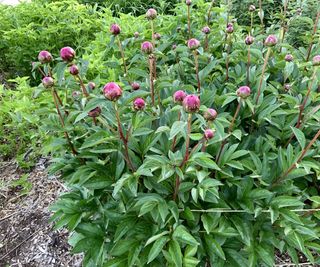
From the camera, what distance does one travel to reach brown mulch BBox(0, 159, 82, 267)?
198 cm

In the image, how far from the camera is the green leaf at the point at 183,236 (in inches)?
50.6

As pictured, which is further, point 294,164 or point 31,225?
point 31,225

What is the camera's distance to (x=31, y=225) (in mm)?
2160

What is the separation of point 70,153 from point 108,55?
3.56 feet

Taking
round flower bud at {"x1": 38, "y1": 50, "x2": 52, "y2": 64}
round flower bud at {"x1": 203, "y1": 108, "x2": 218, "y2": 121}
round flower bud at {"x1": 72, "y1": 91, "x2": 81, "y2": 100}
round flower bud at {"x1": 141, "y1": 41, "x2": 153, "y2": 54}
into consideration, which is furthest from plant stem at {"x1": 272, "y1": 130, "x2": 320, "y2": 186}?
round flower bud at {"x1": 38, "y1": 50, "x2": 52, "y2": 64}

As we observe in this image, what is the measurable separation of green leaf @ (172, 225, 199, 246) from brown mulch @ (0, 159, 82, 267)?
82 centimetres

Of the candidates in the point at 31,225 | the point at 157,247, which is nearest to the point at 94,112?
the point at 157,247

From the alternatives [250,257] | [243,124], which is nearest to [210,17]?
[243,124]

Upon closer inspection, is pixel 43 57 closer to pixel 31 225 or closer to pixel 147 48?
pixel 147 48

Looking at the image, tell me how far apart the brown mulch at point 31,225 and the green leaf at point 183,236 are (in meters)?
0.82

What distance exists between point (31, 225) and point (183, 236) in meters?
1.20

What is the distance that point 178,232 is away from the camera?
4.33 feet

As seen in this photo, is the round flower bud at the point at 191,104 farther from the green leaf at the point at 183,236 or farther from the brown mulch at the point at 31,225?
the brown mulch at the point at 31,225

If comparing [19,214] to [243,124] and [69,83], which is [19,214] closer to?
[69,83]
